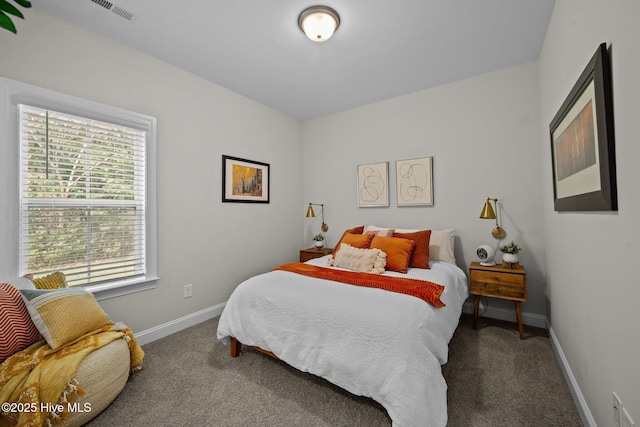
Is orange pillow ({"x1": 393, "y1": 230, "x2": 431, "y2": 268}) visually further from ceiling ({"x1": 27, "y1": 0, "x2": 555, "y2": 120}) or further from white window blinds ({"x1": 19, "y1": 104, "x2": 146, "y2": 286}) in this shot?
white window blinds ({"x1": 19, "y1": 104, "x2": 146, "y2": 286})

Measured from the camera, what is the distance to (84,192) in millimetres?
2225

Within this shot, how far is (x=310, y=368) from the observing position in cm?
175

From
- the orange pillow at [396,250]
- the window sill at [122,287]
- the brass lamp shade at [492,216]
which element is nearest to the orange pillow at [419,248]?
the orange pillow at [396,250]

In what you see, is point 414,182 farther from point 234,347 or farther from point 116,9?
point 116,9

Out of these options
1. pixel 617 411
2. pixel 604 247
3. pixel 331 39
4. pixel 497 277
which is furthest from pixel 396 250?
pixel 331 39

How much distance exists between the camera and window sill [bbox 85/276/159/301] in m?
2.24

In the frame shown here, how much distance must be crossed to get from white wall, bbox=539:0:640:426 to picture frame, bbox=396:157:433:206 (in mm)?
1335

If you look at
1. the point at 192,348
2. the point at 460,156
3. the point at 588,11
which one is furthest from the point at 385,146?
the point at 192,348

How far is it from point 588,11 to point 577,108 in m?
0.47

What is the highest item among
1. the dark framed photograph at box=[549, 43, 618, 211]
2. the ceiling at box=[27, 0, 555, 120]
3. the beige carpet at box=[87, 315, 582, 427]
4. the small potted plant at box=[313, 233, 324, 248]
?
the ceiling at box=[27, 0, 555, 120]

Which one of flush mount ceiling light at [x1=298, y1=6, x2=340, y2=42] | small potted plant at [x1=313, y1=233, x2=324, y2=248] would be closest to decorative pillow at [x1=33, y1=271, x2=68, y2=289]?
flush mount ceiling light at [x1=298, y1=6, x2=340, y2=42]

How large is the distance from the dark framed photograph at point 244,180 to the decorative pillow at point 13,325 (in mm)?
1883

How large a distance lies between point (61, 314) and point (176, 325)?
4.05 ft

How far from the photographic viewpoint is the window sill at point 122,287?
2242 mm
